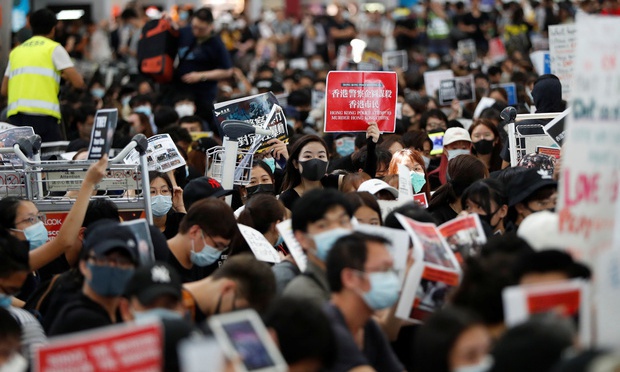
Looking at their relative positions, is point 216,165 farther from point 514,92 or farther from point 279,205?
point 514,92

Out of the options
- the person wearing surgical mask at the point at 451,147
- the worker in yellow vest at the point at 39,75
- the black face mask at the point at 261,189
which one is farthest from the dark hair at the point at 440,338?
the worker in yellow vest at the point at 39,75

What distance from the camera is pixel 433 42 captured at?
27609 mm

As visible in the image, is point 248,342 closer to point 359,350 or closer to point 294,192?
point 359,350

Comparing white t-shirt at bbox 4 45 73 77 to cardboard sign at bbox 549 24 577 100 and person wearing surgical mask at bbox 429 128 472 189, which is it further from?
cardboard sign at bbox 549 24 577 100

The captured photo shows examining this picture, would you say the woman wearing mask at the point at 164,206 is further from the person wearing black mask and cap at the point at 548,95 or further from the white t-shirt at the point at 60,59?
the person wearing black mask and cap at the point at 548,95

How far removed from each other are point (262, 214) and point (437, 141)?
4.89 meters

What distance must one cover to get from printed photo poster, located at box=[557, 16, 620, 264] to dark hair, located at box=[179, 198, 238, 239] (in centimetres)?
203

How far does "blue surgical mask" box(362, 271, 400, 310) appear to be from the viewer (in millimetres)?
5234

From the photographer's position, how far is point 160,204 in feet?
27.6

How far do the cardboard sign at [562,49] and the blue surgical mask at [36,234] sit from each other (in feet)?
20.2

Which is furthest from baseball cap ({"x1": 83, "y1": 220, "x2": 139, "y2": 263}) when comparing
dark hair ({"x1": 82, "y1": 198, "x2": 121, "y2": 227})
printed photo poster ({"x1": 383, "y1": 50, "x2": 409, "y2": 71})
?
printed photo poster ({"x1": 383, "y1": 50, "x2": 409, "y2": 71})

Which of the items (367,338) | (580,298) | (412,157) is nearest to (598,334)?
(580,298)

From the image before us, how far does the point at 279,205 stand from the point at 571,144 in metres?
2.50

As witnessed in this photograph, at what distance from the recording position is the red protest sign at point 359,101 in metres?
9.70
